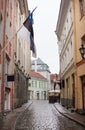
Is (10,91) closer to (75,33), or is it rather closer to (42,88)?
→ (75,33)

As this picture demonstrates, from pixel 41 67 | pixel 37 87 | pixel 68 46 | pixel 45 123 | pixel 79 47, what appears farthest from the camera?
pixel 41 67

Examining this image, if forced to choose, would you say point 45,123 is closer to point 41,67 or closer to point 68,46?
point 68,46

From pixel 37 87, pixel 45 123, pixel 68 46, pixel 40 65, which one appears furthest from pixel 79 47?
pixel 40 65

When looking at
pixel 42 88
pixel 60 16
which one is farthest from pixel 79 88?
pixel 42 88

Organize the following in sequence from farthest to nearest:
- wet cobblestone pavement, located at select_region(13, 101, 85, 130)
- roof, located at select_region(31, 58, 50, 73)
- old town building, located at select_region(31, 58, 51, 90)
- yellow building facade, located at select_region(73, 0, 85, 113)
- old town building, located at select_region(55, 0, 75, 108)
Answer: roof, located at select_region(31, 58, 50, 73), old town building, located at select_region(31, 58, 51, 90), old town building, located at select_region(55, 0, 75, 108), yellow building facade, located at select_region(73, 0, 85, 113), wet cobblestone pavement, located at select_region(13, 101, 85, 130)

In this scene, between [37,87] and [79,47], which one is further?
[37,87]

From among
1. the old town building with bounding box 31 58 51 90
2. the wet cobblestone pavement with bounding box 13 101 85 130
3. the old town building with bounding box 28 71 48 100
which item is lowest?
the wet cobblestone pavement with bounding box 13 101 85 130

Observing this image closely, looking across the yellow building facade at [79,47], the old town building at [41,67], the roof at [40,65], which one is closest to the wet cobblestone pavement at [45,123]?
the yellow building facade at [79,47]

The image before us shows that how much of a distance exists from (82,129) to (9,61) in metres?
14.4

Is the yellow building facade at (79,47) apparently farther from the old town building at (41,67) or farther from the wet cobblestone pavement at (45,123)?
the old town building at (41,67)

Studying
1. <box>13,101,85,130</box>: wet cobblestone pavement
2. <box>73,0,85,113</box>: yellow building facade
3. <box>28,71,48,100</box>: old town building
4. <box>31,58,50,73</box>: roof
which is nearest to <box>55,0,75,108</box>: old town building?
<box>73,0,85,113</box>: yellow building facade

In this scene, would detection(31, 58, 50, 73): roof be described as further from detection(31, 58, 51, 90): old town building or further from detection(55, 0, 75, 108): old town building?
detection(55, 0, 75, 108): old town building

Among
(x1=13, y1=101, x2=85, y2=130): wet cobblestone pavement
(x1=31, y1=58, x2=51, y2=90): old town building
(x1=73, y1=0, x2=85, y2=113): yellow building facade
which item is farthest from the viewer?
(x1=31, y1=58, x2=51, y2=90): old town building

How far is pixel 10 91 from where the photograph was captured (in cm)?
2761
